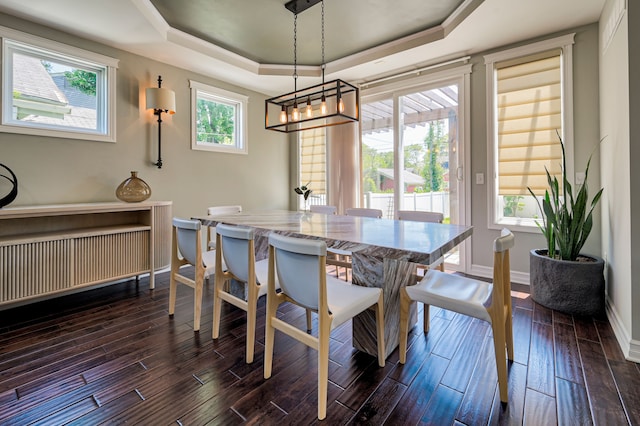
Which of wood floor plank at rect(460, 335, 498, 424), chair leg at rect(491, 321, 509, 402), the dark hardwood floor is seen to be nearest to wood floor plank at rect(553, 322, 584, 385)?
the dark hardwood floor

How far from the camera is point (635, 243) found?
6.19 ft

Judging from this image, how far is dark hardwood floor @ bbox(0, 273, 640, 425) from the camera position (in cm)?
144

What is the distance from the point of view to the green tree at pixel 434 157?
389 cm

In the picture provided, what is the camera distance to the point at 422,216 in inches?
111

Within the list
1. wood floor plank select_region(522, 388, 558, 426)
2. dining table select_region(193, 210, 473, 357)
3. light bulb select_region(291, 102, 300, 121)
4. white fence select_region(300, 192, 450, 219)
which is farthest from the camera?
white fence select_region(300, 192, 450, 219)

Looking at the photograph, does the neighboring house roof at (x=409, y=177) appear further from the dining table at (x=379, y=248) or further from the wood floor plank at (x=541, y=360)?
the wood floor plank at (x=541, y=360)

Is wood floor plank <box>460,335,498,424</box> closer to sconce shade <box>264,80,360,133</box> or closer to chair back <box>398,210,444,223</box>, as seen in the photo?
chair back <box>398,210,444,223</box>

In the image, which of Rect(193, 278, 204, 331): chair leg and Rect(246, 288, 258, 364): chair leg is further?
Rect(193, 278, 204, 331): chair leg

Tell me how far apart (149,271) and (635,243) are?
4.06 meters

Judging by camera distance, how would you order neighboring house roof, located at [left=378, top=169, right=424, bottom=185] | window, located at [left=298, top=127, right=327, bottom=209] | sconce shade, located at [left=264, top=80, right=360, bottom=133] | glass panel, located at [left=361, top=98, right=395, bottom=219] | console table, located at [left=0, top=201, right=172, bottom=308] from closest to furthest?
console table, located at [left=0, top=201, right=172, bottom=308], sconce shade, located at [left=264, top=80, right=360, bottom=133], neighboring house roof, located at [left=378, top=169, right=424, bottom=185], glass panel, located at [left=361, top=98, right=395, bottom=219], window, located at [left=298, top=127, right=327, bottom=209]

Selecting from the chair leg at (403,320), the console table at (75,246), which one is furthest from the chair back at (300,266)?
the console table at (75,246)

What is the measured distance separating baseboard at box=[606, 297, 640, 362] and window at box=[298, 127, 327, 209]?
3582 millimetres

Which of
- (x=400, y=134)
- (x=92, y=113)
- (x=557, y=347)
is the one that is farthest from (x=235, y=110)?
(x=557, y=347)

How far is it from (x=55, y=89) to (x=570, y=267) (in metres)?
5.02
